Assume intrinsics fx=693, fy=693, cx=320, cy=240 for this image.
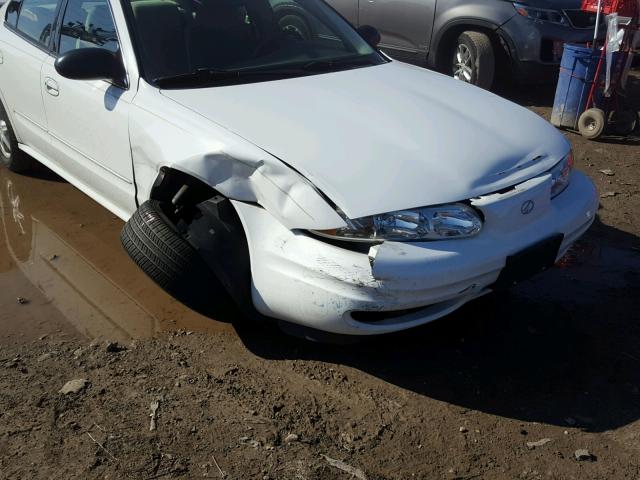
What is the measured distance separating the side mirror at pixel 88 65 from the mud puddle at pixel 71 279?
1.16 meters

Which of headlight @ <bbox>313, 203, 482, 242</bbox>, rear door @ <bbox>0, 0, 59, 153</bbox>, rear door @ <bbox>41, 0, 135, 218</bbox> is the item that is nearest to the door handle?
rear door @ <bbox>41, 0, 135, 218</bbox>

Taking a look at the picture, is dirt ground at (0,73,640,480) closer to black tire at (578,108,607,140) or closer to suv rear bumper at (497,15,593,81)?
black tire at (578,108,607,140)

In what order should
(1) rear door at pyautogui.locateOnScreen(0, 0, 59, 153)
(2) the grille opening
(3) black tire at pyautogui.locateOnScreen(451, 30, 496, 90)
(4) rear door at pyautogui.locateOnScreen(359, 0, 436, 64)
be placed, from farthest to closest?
(4) rear door at pyautogui.locateOnScreen(359, 0, 436, 64) < (3) black tire at pyautogui.locateOnScreen(451, 30, 496, 90) < (1) rear door at pyautogui.locateOnScreen(0, 0, 59, 153) < (2) the grille opening

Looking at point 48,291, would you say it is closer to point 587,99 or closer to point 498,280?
point 498,280

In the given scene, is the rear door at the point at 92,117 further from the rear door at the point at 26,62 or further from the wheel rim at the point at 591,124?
the wheel rim at the point at 591,124

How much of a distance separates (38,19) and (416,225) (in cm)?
332

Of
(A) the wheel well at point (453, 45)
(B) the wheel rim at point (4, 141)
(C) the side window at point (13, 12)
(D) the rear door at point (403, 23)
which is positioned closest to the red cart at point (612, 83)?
(A) the wheel well at point (453, 45)

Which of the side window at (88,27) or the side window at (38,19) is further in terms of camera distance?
the side window at (38,19)

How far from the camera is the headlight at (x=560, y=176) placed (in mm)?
3178

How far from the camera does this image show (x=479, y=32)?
290 inches

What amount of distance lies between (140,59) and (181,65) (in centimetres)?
21

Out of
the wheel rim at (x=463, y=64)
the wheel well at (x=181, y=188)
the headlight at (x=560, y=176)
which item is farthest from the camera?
the wheel rim at (x=463, y=64)

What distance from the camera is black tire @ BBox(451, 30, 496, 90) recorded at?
7.23 m

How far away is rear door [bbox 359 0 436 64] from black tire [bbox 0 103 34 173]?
169 inches
